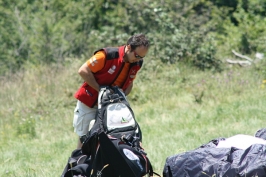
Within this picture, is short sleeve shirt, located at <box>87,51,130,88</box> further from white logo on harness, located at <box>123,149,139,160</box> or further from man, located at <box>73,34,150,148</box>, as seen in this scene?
white logo on harness, located at <box>123,149,139,160</box>

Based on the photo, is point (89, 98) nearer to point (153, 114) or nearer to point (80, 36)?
point (153, 114)

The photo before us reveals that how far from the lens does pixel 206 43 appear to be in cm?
1506

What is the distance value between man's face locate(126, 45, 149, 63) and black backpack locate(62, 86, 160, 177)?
0.40 metres

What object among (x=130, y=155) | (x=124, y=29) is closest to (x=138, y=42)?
(x=130, y=155)

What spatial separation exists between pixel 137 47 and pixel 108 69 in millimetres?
444

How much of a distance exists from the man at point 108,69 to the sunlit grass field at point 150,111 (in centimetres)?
93

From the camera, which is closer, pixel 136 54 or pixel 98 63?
pixel 136 54

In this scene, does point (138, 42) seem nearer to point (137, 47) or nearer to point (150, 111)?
point (137, 47)

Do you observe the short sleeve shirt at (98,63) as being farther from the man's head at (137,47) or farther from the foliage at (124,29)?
the foliage at (124,29)

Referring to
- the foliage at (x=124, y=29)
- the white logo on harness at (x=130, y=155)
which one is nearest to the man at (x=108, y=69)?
the white logo on harness at (x=130, y=155)

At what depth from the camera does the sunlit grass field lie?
299 inches

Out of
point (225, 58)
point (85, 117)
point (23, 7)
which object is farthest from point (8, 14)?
point (85, 117)

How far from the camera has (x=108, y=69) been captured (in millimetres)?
5738

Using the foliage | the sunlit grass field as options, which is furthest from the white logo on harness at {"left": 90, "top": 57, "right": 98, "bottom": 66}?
the foliage
